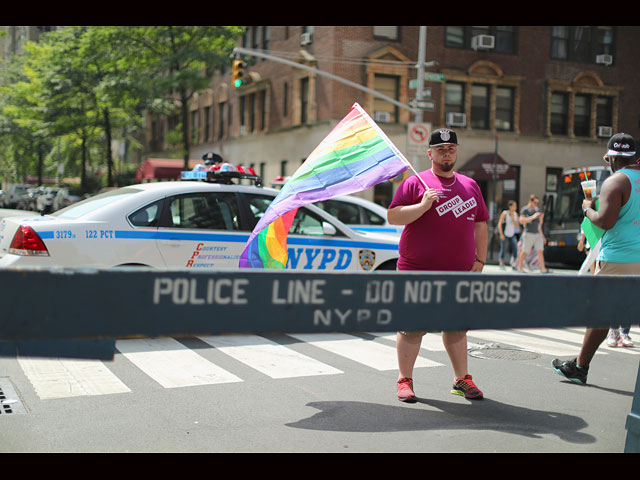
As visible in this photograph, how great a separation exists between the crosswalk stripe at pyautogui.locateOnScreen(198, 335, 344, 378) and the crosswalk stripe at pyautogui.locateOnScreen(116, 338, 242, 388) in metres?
0.36

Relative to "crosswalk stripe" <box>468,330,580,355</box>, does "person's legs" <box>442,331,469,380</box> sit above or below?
above

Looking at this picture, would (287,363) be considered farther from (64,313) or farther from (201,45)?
(201,45)

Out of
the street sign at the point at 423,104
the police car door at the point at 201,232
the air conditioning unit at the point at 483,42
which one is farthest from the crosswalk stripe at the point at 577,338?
the air conditioning unit at the point at 483,42

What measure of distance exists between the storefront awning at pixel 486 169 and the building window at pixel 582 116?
502 centimetres

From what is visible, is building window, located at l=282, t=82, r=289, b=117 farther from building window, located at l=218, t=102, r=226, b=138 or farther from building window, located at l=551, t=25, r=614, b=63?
building window, located at l=551, t=25, r=614, b=63

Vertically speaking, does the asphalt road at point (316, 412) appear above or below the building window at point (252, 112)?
below

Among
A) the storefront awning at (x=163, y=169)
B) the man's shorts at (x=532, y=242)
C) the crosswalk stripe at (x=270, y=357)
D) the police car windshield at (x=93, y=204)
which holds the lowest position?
the crosswalk stripe at (x=270, y=357)

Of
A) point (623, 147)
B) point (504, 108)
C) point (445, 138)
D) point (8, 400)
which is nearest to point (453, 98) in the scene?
point (504, 108)

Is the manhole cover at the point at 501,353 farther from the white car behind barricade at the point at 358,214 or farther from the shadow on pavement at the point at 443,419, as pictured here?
the white car behind barricade at the point at 358,214

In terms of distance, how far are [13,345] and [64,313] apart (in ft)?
1.82

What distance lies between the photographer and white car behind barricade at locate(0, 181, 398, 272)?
7535 millimetres

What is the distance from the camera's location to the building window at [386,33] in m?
31.9

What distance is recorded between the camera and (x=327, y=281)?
256 cm

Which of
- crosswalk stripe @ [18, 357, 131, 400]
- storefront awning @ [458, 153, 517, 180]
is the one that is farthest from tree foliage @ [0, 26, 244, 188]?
crosswalk stripe @ [18, 357, 131, 400]
